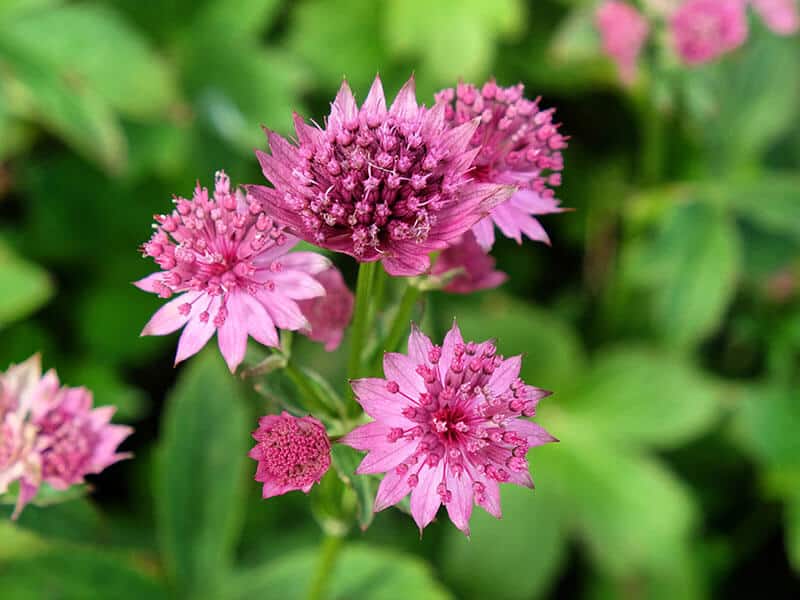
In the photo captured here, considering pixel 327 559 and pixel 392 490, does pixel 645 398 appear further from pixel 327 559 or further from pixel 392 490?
pixel 392 490

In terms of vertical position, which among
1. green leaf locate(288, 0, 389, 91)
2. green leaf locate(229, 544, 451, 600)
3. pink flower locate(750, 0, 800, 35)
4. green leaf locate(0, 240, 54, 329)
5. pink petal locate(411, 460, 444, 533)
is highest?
green leaf locate(288, 0, 389, 91)

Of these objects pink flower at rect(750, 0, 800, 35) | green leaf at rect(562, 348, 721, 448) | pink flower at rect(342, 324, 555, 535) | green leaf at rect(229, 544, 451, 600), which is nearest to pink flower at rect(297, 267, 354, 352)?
pink flower at rect(342, 324, 555, 535)

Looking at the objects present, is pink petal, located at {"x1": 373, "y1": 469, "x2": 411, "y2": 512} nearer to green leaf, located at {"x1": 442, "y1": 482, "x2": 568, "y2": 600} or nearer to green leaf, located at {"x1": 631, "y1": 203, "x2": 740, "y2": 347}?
green leaf, located at {"x1": 442, "y1": 482, "x2": 568, "y2": 600}

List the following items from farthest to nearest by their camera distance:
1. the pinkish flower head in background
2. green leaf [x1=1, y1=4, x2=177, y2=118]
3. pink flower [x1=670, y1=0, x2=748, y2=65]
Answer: pink flower [x1=670, y1=0, x2=748, y2=65]
green leaf [x1=1, y1=4, x2=177, y2=118]
the pinkish flower head in background

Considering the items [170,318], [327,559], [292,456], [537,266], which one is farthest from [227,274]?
[537,266]

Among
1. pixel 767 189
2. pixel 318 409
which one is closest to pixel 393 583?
pixel 318 409

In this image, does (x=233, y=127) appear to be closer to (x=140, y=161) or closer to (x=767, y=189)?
(x=140, y=161)
